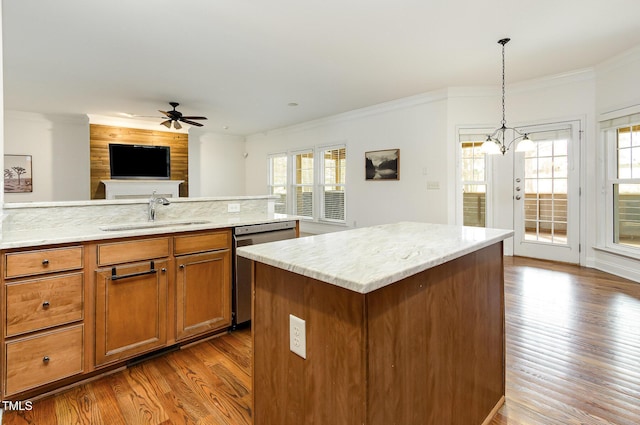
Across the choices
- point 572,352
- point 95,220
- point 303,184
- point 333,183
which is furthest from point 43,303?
point 303,184

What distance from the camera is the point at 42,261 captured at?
68.4 inches

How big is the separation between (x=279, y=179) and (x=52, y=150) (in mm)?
4751

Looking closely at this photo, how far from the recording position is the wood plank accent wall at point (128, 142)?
707cm

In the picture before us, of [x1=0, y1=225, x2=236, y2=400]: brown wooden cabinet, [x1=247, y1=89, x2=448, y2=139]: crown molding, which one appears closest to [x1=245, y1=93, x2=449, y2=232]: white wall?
[x1=247, y1=89, x2=448, y2=139]: crown molding

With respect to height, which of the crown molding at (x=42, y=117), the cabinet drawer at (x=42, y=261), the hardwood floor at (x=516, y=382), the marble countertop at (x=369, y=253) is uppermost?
the crown molding at (x=42, y=117)

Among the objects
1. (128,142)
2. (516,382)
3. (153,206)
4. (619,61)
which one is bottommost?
(516,382)

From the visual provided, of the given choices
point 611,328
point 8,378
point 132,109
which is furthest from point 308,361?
point 132,109

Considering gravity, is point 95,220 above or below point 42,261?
above

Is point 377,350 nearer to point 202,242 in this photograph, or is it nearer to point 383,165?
point 202,242

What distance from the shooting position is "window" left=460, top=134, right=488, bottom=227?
5.16 metres

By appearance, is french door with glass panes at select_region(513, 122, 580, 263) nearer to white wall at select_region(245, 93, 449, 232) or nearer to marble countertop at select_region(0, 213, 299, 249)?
white wall at select_region(245, 93, 449, 232)

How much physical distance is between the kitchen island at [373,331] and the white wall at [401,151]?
397 centimetres

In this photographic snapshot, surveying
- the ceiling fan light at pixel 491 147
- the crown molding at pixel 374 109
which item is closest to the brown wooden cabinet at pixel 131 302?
the ceiling fan light at pixel 491 147

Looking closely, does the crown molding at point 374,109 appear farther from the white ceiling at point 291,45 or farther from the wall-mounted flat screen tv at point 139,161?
the wall-mounted flat screen tv at point 139,161
